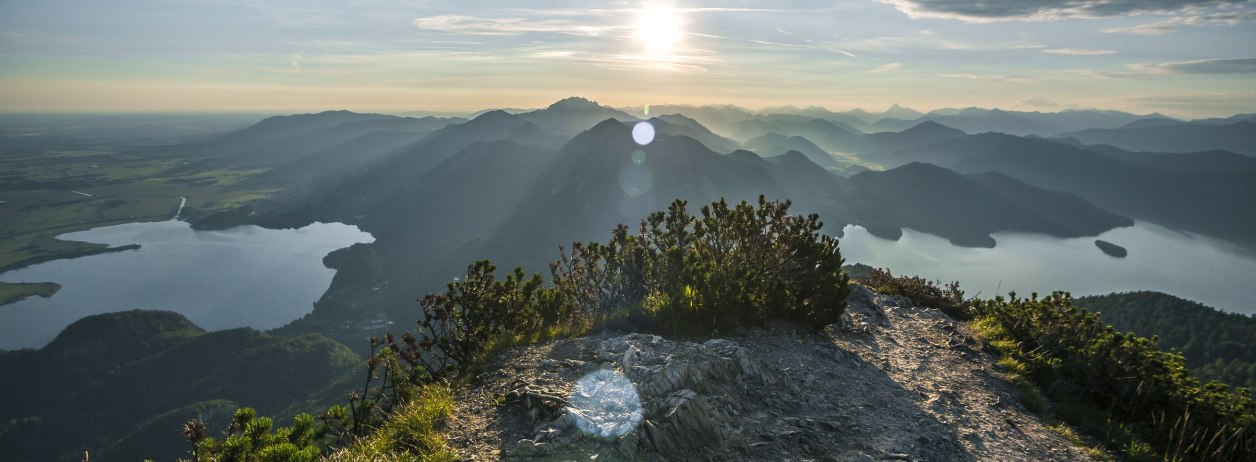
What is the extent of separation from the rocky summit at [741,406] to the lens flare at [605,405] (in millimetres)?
22

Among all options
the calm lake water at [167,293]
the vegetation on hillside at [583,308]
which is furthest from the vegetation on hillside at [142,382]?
the vegetation on hillside at [583,308]

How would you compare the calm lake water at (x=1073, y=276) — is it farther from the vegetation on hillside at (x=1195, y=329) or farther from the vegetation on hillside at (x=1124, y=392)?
the vegetation on hillside at (x=1124, y=392)

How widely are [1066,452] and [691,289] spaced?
6085 millimetres

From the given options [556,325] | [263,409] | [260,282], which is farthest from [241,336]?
[556,325]

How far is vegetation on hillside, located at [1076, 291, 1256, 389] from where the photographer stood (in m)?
90.9

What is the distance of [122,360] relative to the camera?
123 m

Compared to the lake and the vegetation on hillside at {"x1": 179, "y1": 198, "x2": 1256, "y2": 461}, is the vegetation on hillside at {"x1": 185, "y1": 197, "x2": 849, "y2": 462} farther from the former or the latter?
the lake

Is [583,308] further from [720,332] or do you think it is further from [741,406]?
[741,406]

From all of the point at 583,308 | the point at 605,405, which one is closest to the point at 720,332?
the point at 583,308

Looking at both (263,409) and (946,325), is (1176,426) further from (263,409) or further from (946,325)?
(263,409)

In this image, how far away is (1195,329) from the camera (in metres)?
102

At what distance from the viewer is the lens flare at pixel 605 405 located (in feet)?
19.0

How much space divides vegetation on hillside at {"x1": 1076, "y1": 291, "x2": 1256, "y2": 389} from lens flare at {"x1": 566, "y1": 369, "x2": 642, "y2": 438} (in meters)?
127

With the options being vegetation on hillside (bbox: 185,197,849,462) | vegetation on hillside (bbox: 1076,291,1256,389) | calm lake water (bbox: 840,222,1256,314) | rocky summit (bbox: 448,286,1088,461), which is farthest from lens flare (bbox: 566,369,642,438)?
calm lake water (bbox: 840,222,1256,314)
